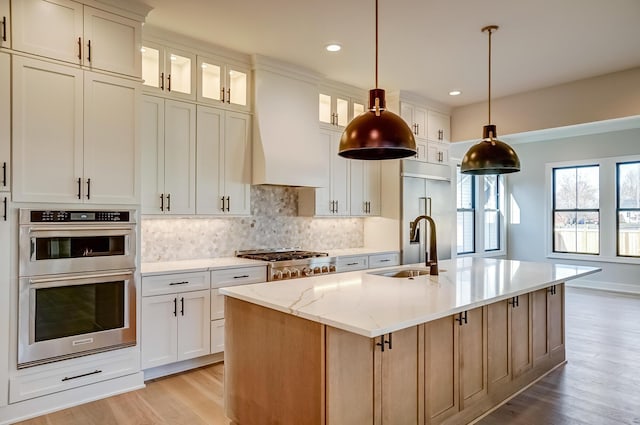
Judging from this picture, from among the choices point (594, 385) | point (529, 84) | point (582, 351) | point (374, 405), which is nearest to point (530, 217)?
point (529, 84)

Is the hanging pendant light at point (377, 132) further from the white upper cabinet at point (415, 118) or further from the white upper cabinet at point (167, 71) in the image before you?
the white upper cabinet at point (415, 118)

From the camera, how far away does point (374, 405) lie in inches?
83.2

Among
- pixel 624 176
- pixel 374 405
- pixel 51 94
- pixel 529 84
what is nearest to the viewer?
pixel 374 405

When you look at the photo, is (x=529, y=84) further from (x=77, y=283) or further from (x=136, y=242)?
(x=77, y=283)

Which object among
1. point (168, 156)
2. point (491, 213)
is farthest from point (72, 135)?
point (491, 213)

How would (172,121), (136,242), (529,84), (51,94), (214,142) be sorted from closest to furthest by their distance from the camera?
(51,94) < (136,242) < (172,121) < (214,142) < (529,84)

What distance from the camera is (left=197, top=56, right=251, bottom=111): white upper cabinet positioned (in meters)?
4.05

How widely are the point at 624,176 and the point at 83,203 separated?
320 inches

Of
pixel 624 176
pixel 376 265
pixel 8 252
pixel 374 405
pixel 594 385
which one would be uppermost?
pixel 624 176

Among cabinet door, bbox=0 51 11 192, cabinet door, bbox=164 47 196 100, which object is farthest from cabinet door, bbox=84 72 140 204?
cabinet door, bbox=164 47 196 100

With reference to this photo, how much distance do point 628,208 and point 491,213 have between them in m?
2.26

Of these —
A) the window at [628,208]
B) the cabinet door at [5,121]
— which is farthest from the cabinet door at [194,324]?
the window at [628,208]

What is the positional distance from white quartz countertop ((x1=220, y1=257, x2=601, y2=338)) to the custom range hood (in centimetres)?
167

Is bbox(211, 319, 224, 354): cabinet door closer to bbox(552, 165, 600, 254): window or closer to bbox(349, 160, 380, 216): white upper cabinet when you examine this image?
bbox(349, 160, 380, 216): white upper cabinet
